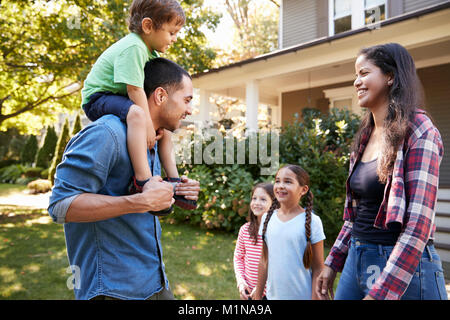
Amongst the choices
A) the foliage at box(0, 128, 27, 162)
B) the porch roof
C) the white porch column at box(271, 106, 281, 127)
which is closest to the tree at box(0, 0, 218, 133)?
the porch roof

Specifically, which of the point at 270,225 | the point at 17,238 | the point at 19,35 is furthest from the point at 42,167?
the point at 270,225

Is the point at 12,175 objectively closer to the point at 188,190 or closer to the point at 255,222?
the point at 255,222

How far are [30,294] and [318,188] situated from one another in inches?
194

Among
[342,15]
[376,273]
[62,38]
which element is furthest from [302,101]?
[376,273]

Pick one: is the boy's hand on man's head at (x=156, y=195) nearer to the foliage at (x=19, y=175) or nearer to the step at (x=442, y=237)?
the step at (x=442, y=237)

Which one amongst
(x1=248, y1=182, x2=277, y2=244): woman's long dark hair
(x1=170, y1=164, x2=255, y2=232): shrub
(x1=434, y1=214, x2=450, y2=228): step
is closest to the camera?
(x1=248, y1=182, x2=277, y2=244): woman's long dark hair

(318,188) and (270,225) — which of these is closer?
(270,225)

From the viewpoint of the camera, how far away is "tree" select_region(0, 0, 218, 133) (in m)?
8.54

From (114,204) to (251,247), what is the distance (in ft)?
6.79

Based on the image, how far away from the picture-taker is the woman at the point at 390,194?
4.66ft

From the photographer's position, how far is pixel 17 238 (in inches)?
281

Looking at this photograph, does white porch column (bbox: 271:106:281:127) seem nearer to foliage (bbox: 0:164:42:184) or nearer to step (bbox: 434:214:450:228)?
step (bbox: 434:214:450:228)

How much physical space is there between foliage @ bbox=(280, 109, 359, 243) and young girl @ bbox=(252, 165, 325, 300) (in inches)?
139
